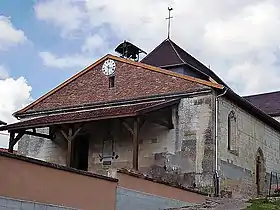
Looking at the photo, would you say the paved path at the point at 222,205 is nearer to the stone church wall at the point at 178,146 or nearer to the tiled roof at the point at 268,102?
the stone church wall at the point at 178,146

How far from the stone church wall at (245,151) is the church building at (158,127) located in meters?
0.04

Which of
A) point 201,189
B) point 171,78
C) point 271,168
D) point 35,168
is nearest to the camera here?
point 35,168

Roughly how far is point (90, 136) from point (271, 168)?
27.7 ft

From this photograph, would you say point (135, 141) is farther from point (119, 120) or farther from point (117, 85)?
point (117, 85)

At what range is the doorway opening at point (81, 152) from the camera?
21.5 metres

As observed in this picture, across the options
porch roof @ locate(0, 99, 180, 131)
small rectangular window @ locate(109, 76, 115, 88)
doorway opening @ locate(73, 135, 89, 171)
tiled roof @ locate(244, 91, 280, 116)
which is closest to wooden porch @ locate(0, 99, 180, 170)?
porch roof @ locate(0, 99, 180, 131)

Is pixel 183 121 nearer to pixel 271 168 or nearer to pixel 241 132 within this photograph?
pixel 241 132

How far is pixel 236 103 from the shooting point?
2039cm

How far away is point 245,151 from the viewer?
21.0 meters

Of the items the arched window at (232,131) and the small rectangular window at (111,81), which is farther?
the small rectangular window at (111,81)

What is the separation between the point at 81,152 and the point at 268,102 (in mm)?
16993

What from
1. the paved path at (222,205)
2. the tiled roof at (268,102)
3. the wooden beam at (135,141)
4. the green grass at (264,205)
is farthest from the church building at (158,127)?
the tiled roof at (268,102)

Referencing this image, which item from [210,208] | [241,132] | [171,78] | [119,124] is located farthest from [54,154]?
[210,208]

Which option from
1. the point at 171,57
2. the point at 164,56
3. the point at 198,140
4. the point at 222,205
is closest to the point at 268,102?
the point at 164,56
